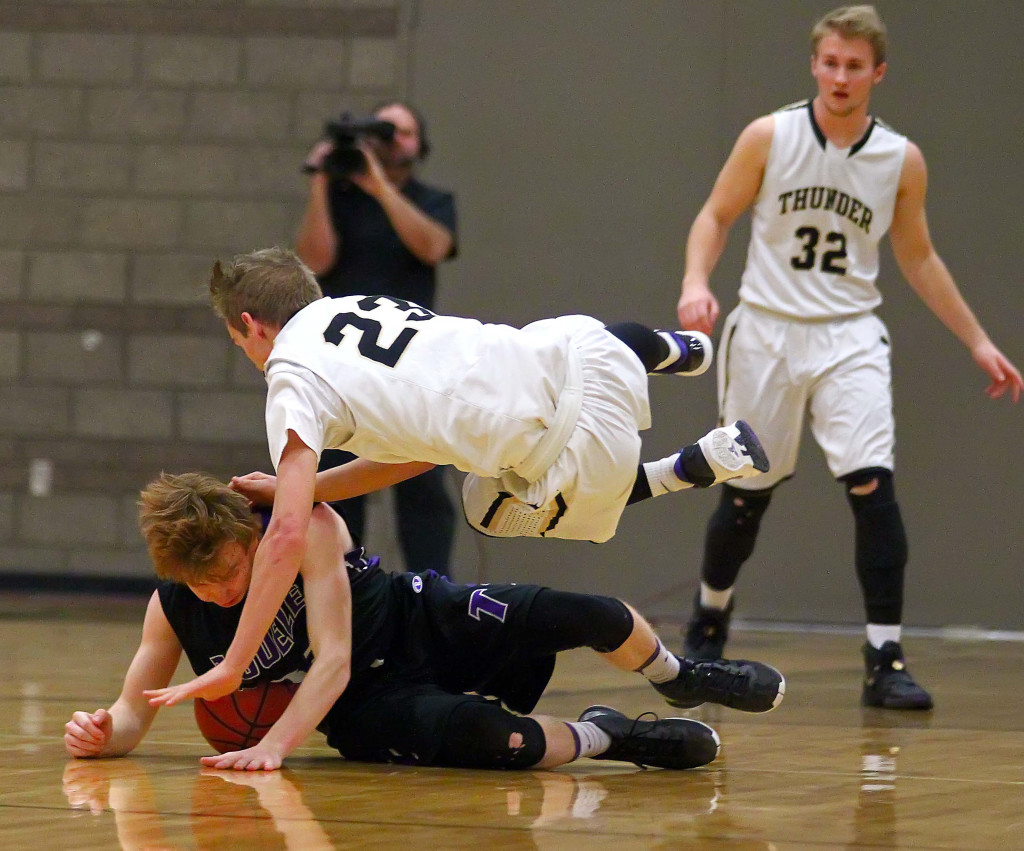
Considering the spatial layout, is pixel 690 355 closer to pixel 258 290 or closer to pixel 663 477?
pixel 663 477

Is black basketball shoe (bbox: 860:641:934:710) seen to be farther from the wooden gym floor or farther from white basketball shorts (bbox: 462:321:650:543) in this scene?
white basketball shorts (bbox: 462:321:650:543)

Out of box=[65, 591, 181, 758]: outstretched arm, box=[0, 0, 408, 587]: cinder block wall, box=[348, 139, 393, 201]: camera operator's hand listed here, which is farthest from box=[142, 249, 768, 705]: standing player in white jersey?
box=[0, 0, 408, 587]: cinder block wall

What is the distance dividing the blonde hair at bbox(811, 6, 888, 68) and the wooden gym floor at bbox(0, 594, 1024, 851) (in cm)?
189

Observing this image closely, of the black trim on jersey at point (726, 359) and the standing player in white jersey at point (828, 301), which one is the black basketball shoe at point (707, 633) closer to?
the standing player in white jersey at point (828, 301)

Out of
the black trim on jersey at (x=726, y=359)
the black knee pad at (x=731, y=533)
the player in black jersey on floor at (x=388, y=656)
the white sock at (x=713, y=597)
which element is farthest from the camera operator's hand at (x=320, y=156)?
the player in black jersey on floor at (x=388, y=656)

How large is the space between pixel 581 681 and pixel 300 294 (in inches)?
78.1

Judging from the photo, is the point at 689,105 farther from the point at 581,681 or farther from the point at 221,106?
the point at 581,681

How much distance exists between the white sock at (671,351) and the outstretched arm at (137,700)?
52.2 inches

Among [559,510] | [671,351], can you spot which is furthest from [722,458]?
[559,510]

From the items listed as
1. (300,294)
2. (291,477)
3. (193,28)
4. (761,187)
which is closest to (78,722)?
(291,477)

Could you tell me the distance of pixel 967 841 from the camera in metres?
2.38

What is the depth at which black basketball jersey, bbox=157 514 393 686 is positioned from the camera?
3.14 metres

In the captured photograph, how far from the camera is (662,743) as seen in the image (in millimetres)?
3096

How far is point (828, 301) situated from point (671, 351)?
105cm
